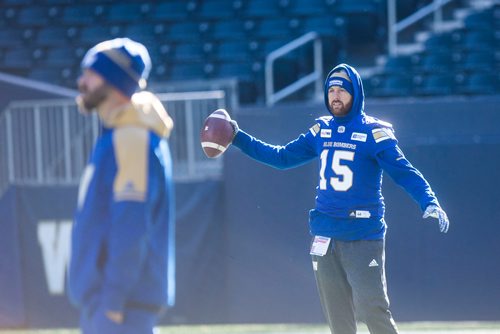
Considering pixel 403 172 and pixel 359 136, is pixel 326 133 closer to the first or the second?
pixel 359 136

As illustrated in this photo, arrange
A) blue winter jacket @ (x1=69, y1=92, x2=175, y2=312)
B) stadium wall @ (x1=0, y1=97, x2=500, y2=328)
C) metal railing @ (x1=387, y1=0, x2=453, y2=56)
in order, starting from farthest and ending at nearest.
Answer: metal railing @ (x1=387, y1=0, x2=453, y2=56), stadium wall @ (x1=0, y1=97, x2=500, y2=328), blue winter jacket @ (x1=69, y1=92, x2=175, y2=312)

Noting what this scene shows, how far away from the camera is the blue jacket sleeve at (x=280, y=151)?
6926mm

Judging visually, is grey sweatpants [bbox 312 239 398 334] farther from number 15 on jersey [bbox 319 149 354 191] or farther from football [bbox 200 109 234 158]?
football [bbox 200 109 234 158]

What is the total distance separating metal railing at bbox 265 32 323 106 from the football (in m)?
6.87

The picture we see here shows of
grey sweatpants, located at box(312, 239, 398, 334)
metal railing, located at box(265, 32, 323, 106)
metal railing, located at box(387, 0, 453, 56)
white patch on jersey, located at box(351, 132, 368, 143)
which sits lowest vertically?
grey sweatpants, located at box(312, 239, 398, 334)

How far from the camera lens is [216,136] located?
6.81 meters

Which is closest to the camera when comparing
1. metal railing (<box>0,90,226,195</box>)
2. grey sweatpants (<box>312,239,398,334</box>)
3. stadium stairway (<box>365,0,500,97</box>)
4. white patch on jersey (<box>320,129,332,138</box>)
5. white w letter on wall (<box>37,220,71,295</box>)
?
grey sweatpants (<box>312,239,398,334</box>)

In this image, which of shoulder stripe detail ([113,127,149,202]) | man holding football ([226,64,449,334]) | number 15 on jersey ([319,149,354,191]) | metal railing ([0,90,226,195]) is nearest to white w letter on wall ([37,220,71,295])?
metal railing ([0,90,226,195])

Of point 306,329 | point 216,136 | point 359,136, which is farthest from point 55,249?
point 359,136

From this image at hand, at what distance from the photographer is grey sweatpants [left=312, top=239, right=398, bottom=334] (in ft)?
20.9

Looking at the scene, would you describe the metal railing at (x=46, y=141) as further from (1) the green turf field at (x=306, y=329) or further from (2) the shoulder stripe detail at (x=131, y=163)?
(2) the shoulder stripe detail at (x=131, y=163)

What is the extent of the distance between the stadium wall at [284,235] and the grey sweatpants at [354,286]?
2940mm

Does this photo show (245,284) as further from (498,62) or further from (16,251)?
(498,62)

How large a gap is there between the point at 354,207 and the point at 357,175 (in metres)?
0.19
